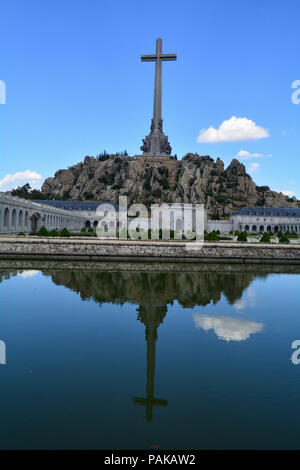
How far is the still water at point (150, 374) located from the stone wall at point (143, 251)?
1709 cm

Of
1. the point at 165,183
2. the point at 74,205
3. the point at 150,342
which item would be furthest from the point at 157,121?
the point at 150,342

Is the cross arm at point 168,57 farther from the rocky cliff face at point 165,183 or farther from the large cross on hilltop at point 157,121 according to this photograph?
the rocky cliff face at point 165,183

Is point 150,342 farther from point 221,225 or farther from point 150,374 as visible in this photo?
point 221,225

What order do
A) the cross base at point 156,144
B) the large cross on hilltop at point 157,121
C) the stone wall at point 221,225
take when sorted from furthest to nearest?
the cross base at point 156,144 < the large cross on hilltop at point 157,121 < the stone wall at point 221,225

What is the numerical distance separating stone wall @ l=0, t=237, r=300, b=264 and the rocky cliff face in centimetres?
5195

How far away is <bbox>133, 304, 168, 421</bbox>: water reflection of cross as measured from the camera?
7.20 meters

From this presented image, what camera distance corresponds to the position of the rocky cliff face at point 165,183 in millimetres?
90125

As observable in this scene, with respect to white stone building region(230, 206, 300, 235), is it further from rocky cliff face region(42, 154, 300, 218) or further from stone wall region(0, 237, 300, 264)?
stone wall region(0, 237, 300, 264)

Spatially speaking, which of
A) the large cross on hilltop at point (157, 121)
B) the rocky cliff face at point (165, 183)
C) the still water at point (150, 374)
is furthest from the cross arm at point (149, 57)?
the still water at point (150, 374)

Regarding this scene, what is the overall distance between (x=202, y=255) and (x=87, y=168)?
8054 centimetres

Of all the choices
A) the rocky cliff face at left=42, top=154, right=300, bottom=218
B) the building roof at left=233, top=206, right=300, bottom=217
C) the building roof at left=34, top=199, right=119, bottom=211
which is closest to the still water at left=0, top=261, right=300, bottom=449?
the building roof at left=233, top=206, right=300, bottom=217

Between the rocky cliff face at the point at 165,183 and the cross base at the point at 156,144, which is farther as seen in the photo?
the cross base at the point at 156,144

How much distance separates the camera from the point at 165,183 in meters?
91.2

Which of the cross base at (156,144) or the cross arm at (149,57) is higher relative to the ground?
the cross arm at (149,57)
